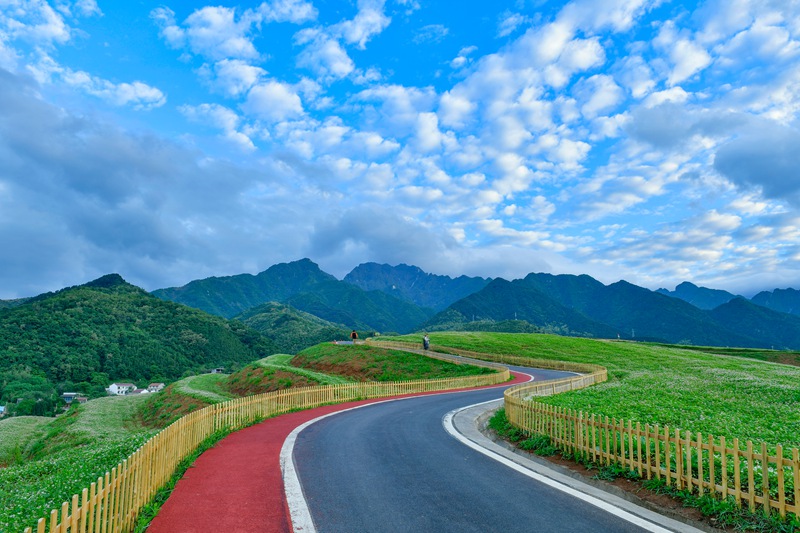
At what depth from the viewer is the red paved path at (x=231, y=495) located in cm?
769

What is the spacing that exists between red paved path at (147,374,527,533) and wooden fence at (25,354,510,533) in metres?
0.55

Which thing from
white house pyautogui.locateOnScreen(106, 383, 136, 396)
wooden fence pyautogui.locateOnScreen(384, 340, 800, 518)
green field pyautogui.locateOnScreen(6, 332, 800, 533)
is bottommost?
white house pyautogui.locateOnScreen(106, 383, 136, 396)

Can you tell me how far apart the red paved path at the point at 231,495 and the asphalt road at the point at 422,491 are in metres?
0.71

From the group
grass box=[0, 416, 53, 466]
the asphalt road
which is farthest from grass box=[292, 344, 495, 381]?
the asphalt road

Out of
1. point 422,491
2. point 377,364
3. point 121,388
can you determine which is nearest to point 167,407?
point 377,364

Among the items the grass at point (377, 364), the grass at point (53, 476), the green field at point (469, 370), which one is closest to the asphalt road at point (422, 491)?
the grass at point (53, 476)

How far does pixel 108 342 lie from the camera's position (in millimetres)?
144500

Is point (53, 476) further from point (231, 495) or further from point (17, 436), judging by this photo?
point (17, 436)

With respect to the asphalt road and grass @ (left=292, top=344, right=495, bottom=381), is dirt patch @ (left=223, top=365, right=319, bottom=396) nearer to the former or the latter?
grass @ (left=292, top=344, right=495, bottom=381)

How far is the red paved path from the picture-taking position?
769cm

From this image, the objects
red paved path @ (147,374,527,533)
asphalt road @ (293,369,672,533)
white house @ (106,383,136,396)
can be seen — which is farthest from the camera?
white house @ (106,383,136,396)

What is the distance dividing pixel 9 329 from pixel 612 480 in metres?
177

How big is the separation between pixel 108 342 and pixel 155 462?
164120 mm

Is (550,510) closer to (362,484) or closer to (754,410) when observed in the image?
(362,484)
